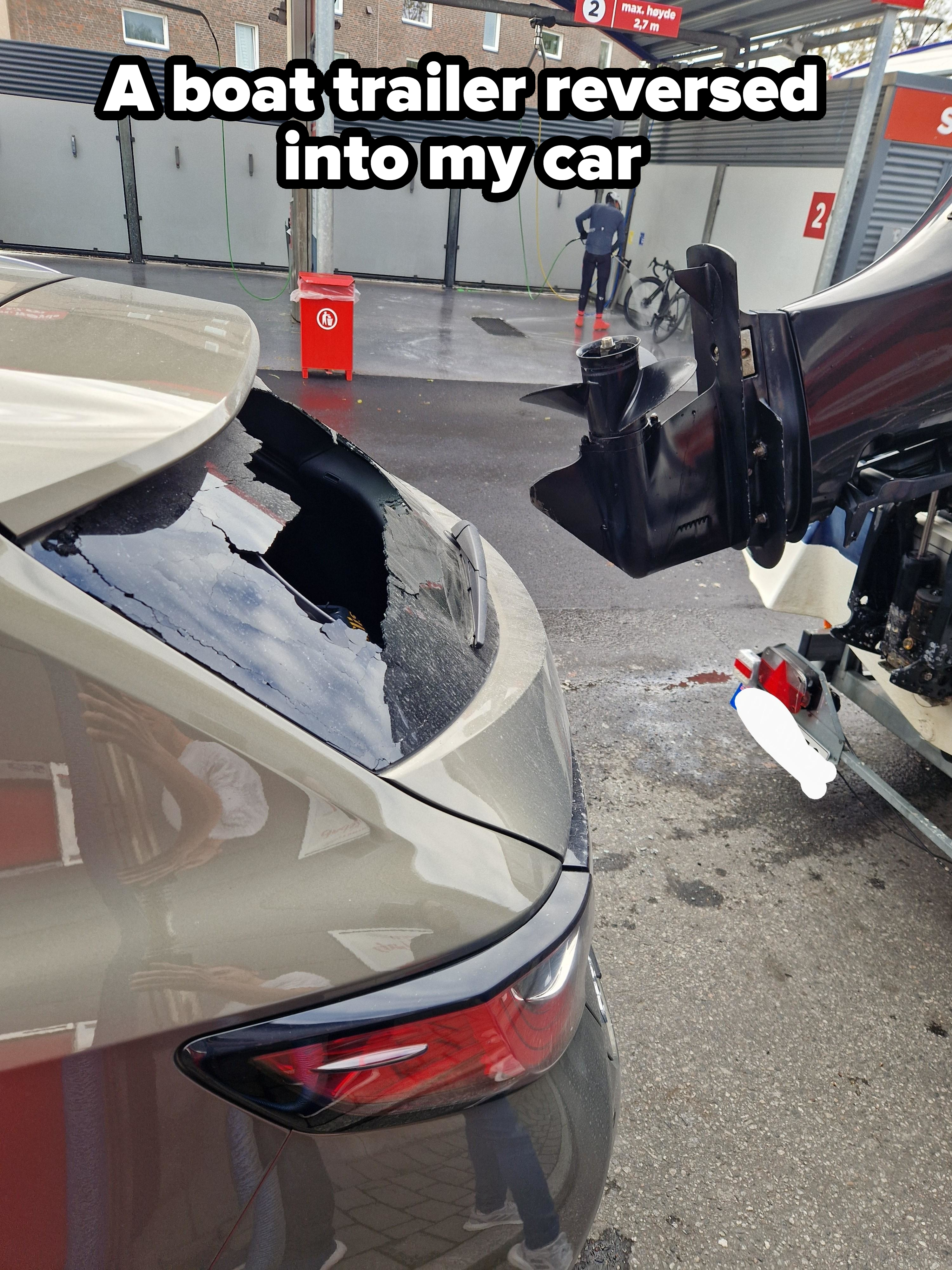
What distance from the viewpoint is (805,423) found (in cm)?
200

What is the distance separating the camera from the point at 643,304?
52.1 feet

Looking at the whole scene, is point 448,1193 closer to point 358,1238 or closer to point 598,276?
point 358,1238

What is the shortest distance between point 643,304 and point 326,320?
29.2ft

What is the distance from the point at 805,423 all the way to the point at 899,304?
33 centimetres

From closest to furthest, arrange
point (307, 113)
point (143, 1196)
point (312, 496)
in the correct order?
point (143, 1196)
point (312, 496)
point (307, 113)

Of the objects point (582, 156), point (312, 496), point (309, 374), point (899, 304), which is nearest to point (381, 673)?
point (312, 496)

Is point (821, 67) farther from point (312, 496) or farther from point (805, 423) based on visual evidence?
point (312, 496)

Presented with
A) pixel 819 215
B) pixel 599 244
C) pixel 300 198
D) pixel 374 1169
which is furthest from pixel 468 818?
pixel 599 244

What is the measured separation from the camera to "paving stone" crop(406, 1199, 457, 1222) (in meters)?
1.11

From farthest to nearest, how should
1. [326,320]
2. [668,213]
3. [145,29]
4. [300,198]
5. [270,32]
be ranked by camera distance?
1. [270,32]
2. [145,29]
3. [668,213]
4. [300,198]
5. [326,320]

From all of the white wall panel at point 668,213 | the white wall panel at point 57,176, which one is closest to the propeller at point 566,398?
the white wall panel at point 668,213

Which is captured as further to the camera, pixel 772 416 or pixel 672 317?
pixel 672 317

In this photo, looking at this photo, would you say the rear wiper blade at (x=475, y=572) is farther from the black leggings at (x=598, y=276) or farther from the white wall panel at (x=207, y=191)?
the white wall panel at (x=207, y=191)

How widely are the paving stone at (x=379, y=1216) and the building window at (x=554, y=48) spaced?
33.5 m
